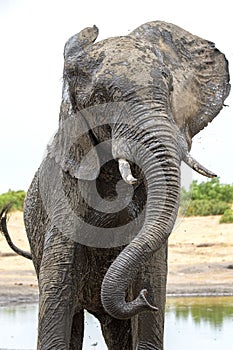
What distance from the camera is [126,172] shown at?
470 cm

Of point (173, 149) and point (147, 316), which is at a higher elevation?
point (173, 149)

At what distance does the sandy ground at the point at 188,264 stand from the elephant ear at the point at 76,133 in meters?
5.99

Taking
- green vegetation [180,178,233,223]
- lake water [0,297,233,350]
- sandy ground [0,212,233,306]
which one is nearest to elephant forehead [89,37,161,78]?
lake water [0,297,233,350]

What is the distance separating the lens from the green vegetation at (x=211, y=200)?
18453 millimetres

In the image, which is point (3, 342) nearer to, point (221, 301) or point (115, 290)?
point (221, 301)

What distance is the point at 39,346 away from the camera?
5434mm

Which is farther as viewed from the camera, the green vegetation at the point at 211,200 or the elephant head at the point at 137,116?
the green vegetation at the point at 211,200

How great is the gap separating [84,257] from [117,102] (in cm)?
87

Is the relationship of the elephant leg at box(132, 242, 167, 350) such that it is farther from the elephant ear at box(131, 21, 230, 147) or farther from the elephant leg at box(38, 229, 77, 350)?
the elephant ear at box(131, 21, 230, 147)

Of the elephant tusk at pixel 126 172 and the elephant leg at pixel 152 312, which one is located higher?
the elephant tusk at pixel 126 172

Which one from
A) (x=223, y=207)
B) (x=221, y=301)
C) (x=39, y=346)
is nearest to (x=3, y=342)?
(x=221, y=301)

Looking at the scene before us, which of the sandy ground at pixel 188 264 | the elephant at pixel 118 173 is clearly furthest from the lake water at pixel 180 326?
the elephant at pixel 118 173

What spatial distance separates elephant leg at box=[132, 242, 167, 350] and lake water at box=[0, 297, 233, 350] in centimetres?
324

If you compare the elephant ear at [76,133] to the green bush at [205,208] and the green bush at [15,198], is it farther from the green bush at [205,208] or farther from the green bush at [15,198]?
the green bush at [15,198]
